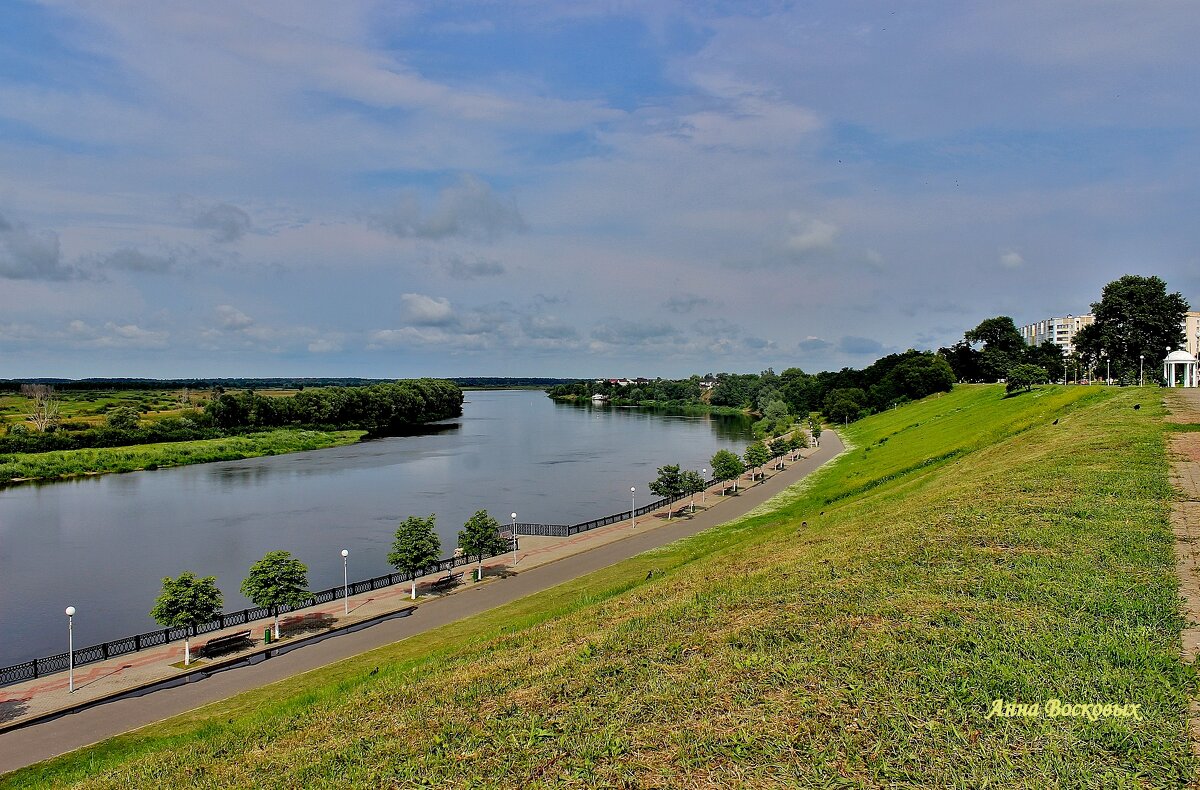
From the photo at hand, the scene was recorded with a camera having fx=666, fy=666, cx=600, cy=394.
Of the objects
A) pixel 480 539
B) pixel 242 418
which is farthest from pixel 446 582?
pixel 242 418

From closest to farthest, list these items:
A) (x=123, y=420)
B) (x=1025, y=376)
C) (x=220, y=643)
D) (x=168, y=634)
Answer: (x=220, y=643) < (x=168, y=634) < (x=1025, y=376) < (x=123, y=420)

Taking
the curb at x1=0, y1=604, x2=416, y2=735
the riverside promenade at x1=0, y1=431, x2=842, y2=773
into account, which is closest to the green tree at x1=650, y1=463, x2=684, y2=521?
the riverside promenade at x1=0, y1=431, x2=842, y2=773

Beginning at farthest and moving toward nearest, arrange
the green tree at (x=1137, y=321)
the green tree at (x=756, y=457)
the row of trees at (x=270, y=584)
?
the green tree at (x=1137, y=321), the green tree at (x=756, y=457), the row of trees at (x=270, y=584)

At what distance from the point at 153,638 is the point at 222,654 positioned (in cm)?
424

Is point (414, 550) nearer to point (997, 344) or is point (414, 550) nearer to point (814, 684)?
point (814, 684)

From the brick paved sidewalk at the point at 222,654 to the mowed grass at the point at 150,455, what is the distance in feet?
185

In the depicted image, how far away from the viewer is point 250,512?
47.1m

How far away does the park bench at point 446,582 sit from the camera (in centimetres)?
2810

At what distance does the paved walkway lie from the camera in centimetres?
775

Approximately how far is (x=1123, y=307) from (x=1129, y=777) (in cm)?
7141

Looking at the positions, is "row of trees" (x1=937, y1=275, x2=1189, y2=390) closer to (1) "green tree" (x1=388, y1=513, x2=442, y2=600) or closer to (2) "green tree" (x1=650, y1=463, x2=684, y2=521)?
(2) "green tree" (x1=650, y1=463, x2=684, y2=521)

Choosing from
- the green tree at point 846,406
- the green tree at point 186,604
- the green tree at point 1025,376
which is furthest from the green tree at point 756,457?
the green tree at point 846,406

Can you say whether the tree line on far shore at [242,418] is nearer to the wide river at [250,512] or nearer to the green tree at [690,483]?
the wide river at [250,512]

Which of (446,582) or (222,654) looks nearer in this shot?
(222,654)
